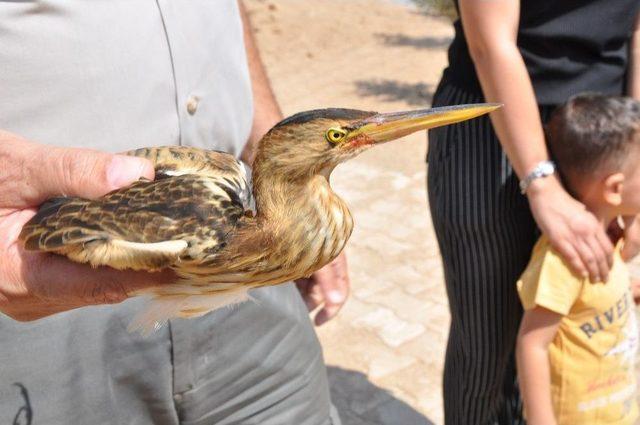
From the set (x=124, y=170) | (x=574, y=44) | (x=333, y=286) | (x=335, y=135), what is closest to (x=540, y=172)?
(x=574, y=44)

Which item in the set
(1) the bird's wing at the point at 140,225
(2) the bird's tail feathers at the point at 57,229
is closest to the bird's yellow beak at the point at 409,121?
(1) the bird's wing at the point at 140,225

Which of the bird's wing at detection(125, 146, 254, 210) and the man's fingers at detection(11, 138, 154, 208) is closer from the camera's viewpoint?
the man's fingers at detection(11, 138, 154, 208)

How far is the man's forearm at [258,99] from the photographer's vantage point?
2637 mm

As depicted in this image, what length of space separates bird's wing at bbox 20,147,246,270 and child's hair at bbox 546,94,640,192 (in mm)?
1381

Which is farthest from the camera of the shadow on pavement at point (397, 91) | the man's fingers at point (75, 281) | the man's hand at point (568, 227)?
the shadow on pavement at point (397, 91)

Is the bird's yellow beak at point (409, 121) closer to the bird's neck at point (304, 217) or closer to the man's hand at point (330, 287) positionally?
the bird's neck at point (304, 217)

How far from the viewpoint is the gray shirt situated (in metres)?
1.85

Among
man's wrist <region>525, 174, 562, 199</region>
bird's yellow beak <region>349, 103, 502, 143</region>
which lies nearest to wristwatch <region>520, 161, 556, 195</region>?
man's wrist <region>525, 174, 562, 199</region>

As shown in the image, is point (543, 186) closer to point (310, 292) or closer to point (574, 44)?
point (574, 44)

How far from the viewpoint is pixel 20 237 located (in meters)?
1.66

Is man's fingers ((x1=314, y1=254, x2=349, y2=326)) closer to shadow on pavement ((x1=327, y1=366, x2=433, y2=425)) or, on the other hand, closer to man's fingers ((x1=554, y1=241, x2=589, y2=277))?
man's fingers ((x1=554, y1=241, x2=589, y2=277))

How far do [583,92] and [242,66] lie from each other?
1.15 metres

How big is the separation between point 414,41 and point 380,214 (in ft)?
23.4

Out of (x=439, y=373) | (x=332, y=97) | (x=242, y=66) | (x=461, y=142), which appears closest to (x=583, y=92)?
(x=461, y=142)
